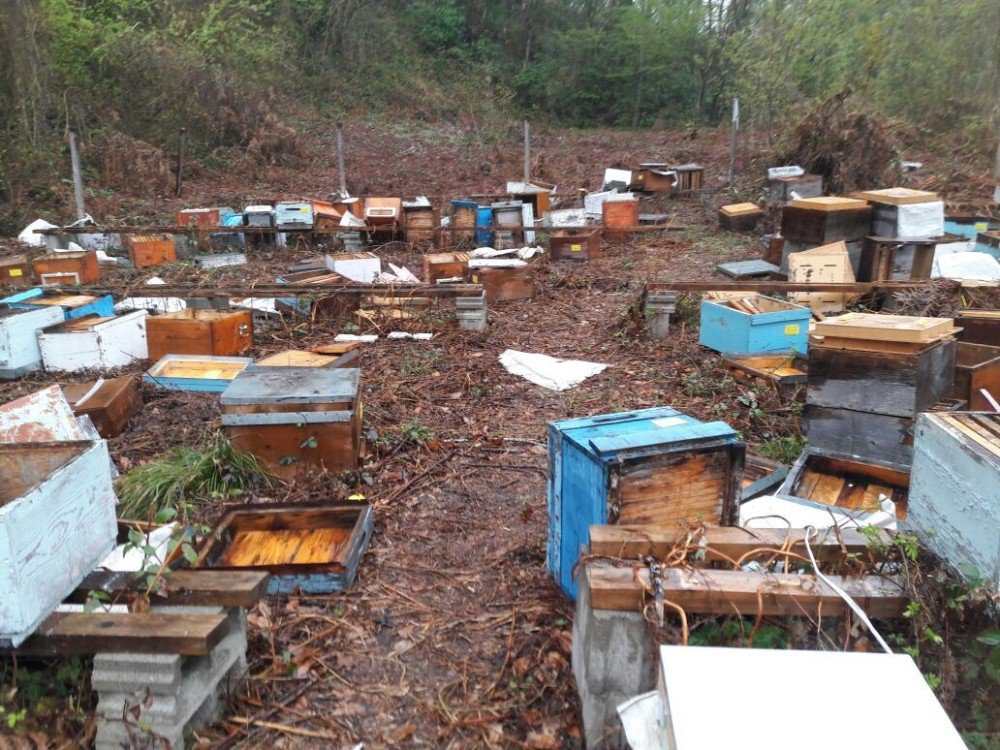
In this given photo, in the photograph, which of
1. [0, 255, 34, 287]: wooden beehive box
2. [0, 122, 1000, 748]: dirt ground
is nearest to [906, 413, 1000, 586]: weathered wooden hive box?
[0, 122, 1000, 748]: dirt ground

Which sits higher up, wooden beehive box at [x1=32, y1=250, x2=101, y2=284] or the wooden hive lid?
the wooden hive lid

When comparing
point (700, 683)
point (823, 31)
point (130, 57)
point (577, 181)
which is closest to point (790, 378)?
point (700, 683)

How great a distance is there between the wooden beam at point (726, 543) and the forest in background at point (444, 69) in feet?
53.5

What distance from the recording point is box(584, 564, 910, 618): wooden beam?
2482 mm

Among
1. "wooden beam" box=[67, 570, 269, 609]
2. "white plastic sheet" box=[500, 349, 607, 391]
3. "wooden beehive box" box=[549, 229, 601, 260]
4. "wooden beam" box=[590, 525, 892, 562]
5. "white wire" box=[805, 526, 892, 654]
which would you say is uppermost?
"white wire" box=[805, 526, 892, 654]

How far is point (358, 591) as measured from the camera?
3.93 meters

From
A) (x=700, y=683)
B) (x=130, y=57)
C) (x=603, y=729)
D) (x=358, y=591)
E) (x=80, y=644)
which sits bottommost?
(x=358, y=591)

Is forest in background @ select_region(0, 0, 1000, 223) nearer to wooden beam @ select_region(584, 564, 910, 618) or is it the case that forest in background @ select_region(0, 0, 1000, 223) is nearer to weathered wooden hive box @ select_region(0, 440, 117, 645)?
weathered wooden hive box @ select_region(0, 440, 117, 645)

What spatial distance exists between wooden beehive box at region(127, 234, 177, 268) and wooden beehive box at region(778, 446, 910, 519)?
1040 centimetres

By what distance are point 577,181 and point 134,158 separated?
1108cm

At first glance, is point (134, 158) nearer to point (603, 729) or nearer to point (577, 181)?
point (577, 181)

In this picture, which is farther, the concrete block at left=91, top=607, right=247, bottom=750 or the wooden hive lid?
the wooden hive lid

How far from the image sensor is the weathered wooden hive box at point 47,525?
98.3 inches

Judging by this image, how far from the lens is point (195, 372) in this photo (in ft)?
22.5
